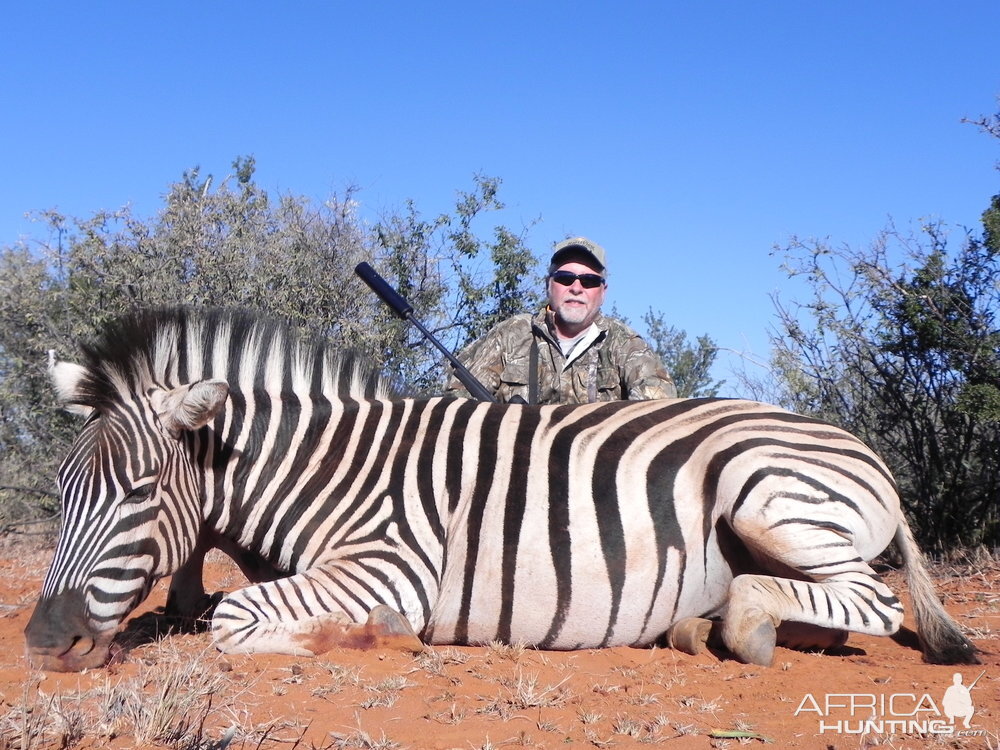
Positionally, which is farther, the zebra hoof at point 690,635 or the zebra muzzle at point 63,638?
the zebra hoof at point 690,635

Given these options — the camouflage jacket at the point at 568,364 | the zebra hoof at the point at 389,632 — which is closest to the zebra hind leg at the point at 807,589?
the zebra hoof at the point at 389,632

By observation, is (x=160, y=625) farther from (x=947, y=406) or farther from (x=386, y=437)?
(x=947, y=406)

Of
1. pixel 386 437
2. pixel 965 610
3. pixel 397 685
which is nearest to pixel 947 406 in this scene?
pixel 965 610

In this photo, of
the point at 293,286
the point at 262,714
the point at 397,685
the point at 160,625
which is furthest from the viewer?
the point at 293,286

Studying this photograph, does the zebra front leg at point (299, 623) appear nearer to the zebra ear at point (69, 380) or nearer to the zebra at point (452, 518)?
the zebra at point (452, 518)

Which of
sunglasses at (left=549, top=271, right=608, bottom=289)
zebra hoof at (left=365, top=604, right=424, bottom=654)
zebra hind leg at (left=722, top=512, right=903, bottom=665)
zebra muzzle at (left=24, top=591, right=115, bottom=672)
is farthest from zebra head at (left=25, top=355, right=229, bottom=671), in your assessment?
Result: sunglasses at (left=549, top=271, right=608, bottom=289)

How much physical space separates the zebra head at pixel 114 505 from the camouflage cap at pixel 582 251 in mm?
2885

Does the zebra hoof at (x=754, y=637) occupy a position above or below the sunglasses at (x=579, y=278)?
below

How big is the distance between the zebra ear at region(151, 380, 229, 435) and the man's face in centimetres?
275

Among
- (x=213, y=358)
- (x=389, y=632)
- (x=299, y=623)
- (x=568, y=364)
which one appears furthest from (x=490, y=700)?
(x=568, y=364)

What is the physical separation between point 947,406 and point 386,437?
439 centimetres

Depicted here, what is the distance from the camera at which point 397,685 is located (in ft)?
10.5

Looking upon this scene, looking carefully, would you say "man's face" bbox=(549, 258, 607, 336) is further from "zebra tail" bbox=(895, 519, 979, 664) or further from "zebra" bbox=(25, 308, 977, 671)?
"zebra tail" bbox=(895, 519, 979, 664)

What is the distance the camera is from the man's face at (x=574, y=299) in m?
6.11
